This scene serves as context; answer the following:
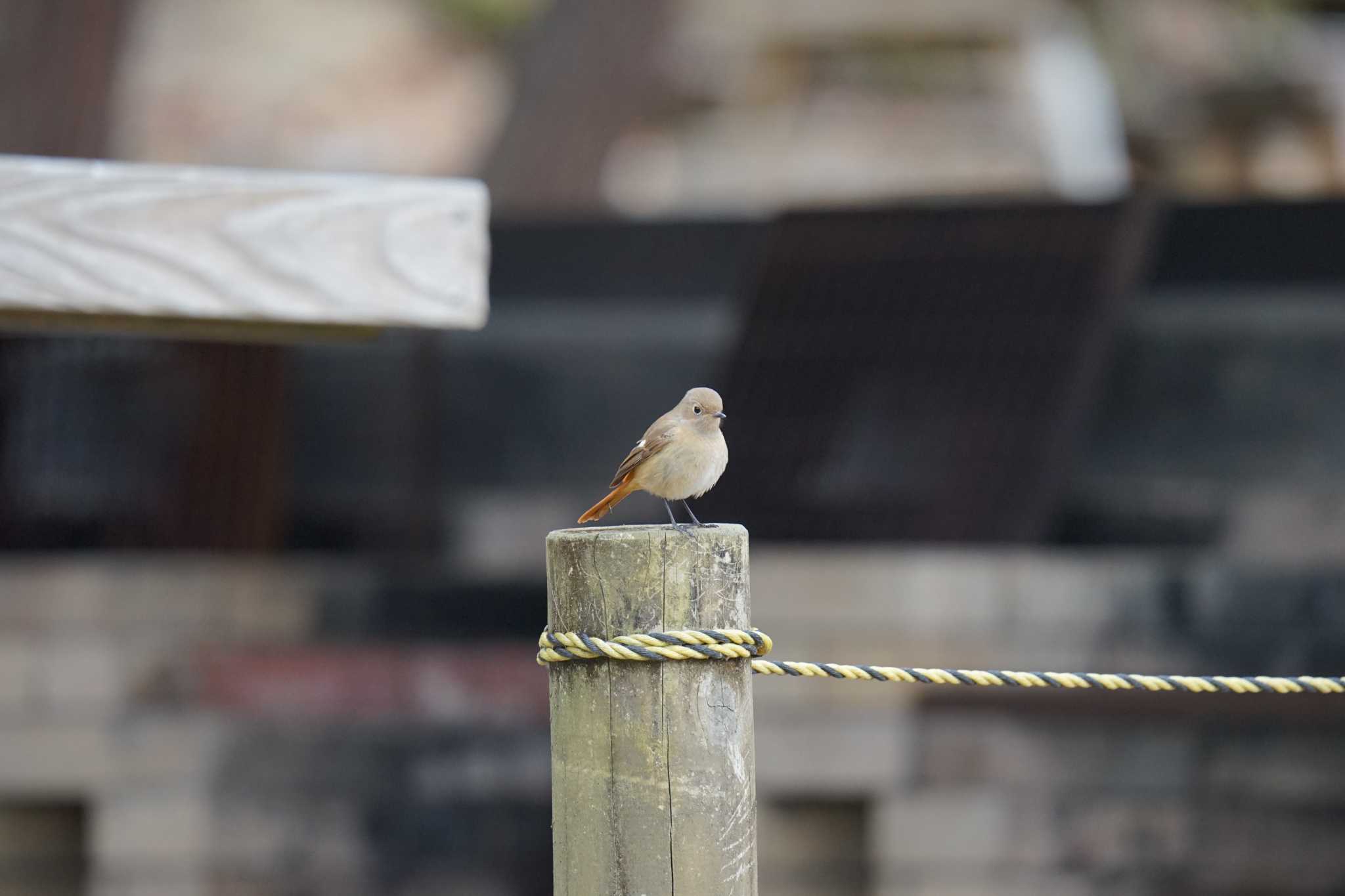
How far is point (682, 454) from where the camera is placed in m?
3.91

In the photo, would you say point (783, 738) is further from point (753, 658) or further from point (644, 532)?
point (644, 532)

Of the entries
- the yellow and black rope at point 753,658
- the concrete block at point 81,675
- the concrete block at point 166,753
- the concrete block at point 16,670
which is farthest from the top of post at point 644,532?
the concrete block at point 16,670

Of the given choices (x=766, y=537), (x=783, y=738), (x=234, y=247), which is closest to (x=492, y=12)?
(x=766, y=537)

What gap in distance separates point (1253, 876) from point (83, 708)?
4098 millimetres

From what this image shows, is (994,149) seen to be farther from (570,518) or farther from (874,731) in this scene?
(874,731)

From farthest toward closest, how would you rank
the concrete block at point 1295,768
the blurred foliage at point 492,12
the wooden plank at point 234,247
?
the blurred foliage at point 492,12 → the concrete block at point 1295,768 → the wooden plank at point 234,247

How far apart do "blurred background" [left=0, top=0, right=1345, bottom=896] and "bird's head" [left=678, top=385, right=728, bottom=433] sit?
2.09 m

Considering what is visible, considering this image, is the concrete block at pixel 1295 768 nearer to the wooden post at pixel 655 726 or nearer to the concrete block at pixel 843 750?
the concrete block at pixel 843 750

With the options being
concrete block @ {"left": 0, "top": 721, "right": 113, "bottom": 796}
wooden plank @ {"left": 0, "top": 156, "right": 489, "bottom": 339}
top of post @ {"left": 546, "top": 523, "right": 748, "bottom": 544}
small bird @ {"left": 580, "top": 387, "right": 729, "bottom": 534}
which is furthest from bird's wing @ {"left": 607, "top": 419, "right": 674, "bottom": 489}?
concrete block @ {"left": 0, "top": 721, "right": 113, "bottom": 796}

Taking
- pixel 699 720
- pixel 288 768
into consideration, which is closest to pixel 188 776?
pixel 288 768

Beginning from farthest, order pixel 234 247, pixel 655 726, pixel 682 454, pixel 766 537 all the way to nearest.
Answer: pixel 766 537 < pixel 682 454 < pixel 234 247 < pixel 655 726

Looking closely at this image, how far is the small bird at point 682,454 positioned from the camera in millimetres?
3914

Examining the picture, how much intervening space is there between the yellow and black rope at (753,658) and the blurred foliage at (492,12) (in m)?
10.1

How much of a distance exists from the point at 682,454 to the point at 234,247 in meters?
1.27
